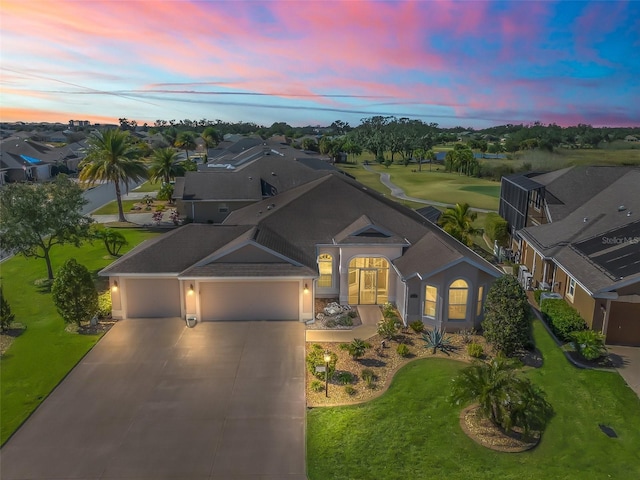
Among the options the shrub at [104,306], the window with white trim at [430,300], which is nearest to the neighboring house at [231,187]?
the shrub at [104,306]

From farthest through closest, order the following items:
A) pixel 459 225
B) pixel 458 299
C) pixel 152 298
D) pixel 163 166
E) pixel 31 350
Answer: pixel 163 166 → pixel 459 225 → pixel 152 298 → pixel 458 299 → pixel 31 350

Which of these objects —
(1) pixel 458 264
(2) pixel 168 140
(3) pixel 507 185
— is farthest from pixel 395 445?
(2) pixel 168 140

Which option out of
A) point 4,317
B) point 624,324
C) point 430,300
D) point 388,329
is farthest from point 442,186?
point 4,317

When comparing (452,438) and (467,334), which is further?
(467,334)

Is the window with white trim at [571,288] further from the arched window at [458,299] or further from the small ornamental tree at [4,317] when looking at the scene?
the small ornamental tree at [4,317]

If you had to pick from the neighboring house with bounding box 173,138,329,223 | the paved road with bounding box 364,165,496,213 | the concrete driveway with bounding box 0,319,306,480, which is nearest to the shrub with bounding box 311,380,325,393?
the concrete driveway with bounding box 0,319,306,480

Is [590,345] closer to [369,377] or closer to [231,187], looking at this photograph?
[369,377]

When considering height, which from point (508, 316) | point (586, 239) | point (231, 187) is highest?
point (231, 187)

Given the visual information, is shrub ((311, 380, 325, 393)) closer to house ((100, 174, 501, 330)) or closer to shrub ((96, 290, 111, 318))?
house ((100, 174, 501, 330))
